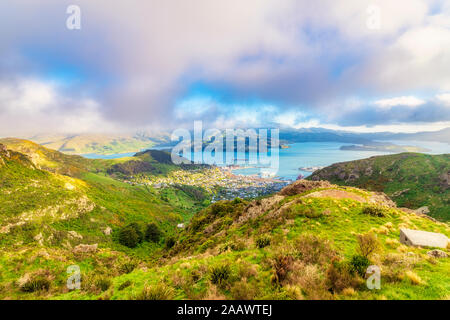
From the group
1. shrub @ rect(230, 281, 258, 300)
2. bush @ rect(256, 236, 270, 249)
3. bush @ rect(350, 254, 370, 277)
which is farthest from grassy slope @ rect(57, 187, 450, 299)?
bush @ rect(350, 254, 370, 277)

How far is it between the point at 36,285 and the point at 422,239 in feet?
68.1

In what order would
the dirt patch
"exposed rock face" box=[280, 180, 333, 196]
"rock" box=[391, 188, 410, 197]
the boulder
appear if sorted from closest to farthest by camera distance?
the dirt patch
"exposed rock face" box=[280, 180, 333, 196]
the boulder
"rock" box=[391, 188, 410, 197]

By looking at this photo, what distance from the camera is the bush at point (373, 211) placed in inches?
495

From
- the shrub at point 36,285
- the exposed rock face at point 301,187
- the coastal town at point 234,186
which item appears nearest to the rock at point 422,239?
the exposed rock face at point 301,187

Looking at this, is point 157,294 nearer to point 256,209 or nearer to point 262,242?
point 262,242

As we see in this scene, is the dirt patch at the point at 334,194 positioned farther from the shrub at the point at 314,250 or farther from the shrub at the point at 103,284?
the shrub at the point at 103,284

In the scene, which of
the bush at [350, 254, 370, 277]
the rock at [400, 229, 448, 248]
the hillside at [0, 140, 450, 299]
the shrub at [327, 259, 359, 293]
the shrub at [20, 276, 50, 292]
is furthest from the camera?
the shrub at [20, 276, 50, 292]

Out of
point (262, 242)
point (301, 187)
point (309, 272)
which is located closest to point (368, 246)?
point (309, 272)

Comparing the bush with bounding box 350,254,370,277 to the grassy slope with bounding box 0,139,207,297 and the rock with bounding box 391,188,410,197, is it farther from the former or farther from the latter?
the rock with bounding box 391,188,410,197

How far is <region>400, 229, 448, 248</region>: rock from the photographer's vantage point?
8345 mm

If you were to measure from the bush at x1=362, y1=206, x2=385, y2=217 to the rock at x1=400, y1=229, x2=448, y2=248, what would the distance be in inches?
134
